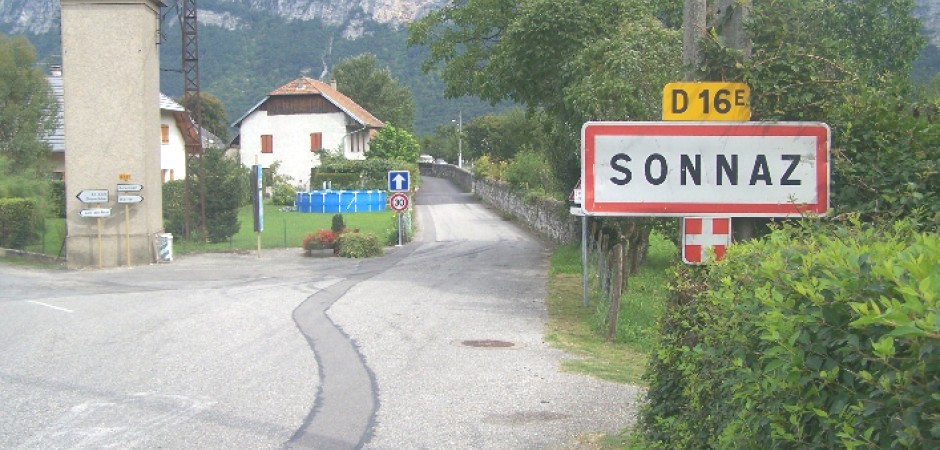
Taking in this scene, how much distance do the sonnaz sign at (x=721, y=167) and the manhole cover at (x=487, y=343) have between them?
7648 millimetres

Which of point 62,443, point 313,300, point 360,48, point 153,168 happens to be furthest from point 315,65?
point 62,443

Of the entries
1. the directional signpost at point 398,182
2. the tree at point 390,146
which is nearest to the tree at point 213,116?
the tree at point 390,146

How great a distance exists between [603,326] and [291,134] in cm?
5816

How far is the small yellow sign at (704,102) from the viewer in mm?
5672

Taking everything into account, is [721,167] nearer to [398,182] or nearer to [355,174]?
[398,182]

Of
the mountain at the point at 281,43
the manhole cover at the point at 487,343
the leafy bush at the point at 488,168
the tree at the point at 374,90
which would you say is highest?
the mountain at the point at 281,43

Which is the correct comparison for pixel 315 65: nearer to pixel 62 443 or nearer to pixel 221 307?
pixel 221 307

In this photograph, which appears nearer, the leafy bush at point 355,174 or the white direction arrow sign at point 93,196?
the white direction arrow sign at point 93,196

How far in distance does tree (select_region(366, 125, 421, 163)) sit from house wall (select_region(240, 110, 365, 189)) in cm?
305

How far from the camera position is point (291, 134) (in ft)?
229

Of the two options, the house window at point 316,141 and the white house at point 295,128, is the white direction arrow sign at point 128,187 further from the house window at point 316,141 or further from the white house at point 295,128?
the house window at point 316,141

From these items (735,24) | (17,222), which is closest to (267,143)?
(17,222)

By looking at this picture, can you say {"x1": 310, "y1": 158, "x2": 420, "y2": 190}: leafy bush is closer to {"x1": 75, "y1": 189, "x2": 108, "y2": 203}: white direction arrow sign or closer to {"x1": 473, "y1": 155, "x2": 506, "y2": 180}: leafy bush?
{"x1": 473, "y1": 155, "x2": 506, "y2": 180}: leafy bush

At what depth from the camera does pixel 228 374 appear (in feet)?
34.8
